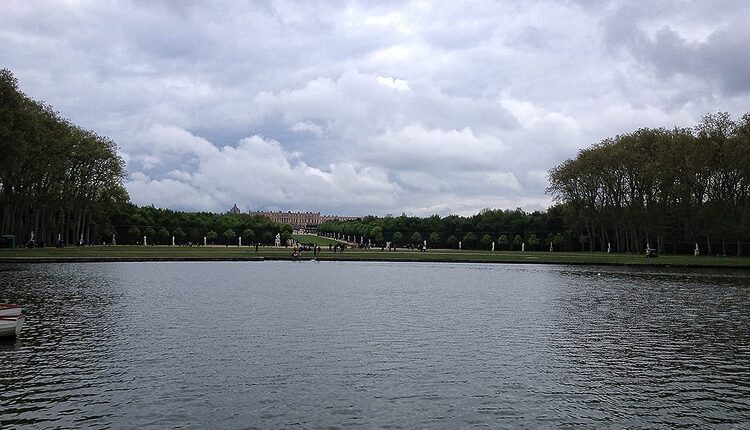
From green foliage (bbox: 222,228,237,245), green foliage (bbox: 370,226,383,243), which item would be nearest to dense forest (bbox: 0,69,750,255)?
green foliage (bbox: 222,228,237,245)

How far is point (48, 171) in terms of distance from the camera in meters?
78.6

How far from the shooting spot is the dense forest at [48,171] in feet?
190

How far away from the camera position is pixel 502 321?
86.0 ft

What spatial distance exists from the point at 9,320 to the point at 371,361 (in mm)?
11813

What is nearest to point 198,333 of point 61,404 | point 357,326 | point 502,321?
point 357,326

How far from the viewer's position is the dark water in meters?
13.2

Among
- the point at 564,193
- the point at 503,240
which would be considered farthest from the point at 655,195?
the point at 503,240

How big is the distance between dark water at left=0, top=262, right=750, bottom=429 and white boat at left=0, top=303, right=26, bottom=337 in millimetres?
544

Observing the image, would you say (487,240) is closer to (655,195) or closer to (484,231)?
(484,231)

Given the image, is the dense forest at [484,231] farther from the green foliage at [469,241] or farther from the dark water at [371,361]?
the dark water at [371,361]

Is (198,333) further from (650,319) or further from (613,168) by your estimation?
(613,168)

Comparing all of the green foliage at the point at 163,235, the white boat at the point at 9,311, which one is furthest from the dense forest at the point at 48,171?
the white boat at the point at 9,311

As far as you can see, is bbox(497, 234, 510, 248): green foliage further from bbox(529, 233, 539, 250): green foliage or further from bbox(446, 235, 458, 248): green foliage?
bbox(446, 235, 458, 248): green foliage

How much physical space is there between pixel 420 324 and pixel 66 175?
76.7 meters
